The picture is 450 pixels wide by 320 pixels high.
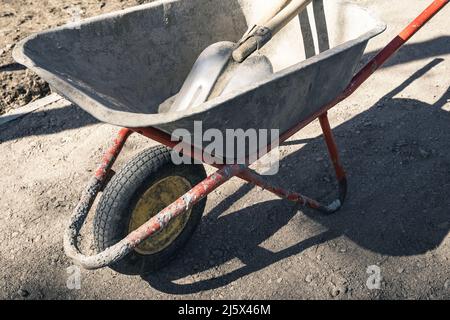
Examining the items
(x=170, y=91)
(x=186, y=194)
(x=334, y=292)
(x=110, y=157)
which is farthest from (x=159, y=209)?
(x=334, y=292)

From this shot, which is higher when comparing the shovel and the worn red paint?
the shovel

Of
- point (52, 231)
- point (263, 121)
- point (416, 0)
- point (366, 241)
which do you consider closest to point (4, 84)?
point (52, 231)

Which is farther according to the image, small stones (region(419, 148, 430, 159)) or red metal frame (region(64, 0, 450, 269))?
small stones (region(419, 148, 430, 159))

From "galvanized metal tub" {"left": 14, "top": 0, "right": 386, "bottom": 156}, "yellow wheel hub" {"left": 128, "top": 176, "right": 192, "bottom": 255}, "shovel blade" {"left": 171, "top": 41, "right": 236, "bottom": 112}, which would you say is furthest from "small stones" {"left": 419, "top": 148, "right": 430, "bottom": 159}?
"yellow wheel hub" {"left": 128, "top": 176, "right": 192, "bottom": 255}

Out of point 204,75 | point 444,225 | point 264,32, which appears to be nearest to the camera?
point 264,32

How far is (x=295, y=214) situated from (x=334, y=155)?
1.24 feet

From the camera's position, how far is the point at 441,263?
2.26 metres

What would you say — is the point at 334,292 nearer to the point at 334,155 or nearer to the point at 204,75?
the point at 334,155

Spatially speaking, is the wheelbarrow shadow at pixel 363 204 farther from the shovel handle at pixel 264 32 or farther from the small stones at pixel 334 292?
the shovel handle at pixel 264 32

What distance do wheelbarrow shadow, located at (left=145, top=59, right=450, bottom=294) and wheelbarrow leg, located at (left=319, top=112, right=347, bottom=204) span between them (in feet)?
0.37

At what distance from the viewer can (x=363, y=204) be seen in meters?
2.57

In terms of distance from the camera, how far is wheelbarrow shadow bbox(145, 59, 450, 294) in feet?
7.75

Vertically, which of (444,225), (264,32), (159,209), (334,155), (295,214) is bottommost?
(444,225)

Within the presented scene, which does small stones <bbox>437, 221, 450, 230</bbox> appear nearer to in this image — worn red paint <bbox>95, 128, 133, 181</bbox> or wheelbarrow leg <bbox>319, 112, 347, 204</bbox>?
wheelbarrow leg <bbox>319, 112, 347, 204</bbox>
